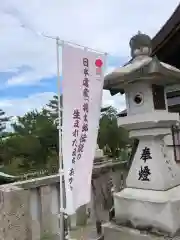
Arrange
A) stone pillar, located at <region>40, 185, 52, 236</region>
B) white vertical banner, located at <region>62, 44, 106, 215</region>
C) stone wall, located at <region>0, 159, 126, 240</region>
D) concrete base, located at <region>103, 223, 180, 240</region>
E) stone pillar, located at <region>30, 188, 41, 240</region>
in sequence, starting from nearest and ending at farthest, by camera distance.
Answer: stone wall, located at <region>0, 159, 126, 240</region>
white vertical banner, located at <region>62, 44, 106, 215</region>
stone pillar, located at <region>30, 188, 41, 240</region>
stone pillar, located at <region>40, 185, 52, 236</region>
concrete base, located at <region>103, 223, 180, 240</region>

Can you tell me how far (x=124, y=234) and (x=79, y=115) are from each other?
154 cm

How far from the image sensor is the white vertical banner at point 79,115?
245 centimetres

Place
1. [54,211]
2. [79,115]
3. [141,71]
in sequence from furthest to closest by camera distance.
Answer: [141,71], [54,211], [79,115]

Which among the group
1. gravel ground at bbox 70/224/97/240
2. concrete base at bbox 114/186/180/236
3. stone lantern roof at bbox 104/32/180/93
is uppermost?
stone lantern roof at bbox 104/32/180/93

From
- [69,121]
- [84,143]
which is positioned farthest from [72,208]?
[69,121]

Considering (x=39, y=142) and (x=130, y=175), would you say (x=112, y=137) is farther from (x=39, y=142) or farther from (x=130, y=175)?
(x=130, y=175)

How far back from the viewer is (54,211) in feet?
9.25

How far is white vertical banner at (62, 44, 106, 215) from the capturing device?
2449 millimetres

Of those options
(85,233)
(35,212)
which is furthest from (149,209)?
(35,212)

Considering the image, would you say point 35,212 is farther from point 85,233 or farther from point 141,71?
point 141,71

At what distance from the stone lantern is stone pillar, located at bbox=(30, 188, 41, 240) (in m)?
0.94

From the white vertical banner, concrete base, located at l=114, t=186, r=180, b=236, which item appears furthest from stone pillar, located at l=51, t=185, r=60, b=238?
concrete base, located at l=114, t=186, r=180, b=236

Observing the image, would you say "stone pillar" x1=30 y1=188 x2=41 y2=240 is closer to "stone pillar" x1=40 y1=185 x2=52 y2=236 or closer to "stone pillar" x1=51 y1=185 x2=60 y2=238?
"stone pillar" x1=40 y1=185 x2=52 y2=236

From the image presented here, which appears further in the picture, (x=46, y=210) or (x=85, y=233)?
(x=85, y=233)
